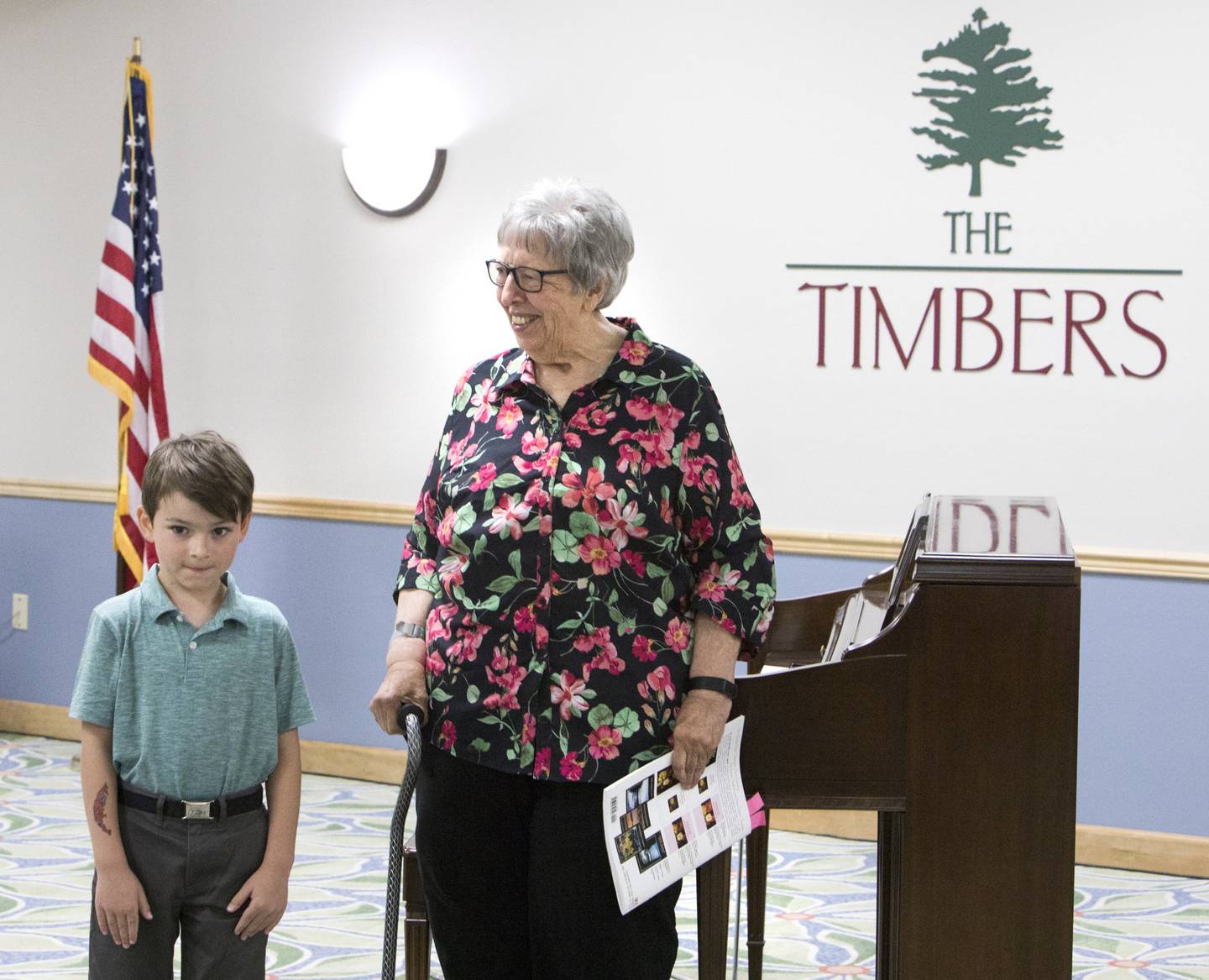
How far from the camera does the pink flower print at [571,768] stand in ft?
5.41

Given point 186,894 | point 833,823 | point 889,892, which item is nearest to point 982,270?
point 833,823

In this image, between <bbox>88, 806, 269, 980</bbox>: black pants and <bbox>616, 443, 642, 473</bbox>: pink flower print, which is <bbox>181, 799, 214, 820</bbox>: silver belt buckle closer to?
Answer: <bbox>88, 806, 269, 980</bbox>: black pants

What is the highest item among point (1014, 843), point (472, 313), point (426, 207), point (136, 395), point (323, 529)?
point (426, 207)

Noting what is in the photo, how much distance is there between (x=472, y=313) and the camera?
13.6ft

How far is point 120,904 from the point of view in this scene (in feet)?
5.71

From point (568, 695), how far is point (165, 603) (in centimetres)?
55

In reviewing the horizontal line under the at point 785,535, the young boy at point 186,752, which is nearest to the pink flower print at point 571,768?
the young boy at point 186,752

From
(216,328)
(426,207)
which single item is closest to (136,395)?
(216,328)

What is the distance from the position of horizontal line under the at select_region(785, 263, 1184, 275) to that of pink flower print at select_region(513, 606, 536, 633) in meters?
2.27

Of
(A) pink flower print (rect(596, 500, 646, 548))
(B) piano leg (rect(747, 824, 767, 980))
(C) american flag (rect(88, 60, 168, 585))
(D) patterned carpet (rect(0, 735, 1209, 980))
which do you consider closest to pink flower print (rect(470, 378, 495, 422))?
(A) pink flower print (rect(596, 500, 646, 548))

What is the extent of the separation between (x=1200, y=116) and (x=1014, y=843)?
7.84 ft

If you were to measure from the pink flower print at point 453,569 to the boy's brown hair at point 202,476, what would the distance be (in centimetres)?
28

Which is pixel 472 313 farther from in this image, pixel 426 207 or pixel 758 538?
pixel 758 538

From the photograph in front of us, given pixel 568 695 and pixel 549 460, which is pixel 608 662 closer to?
pixel 568 695
